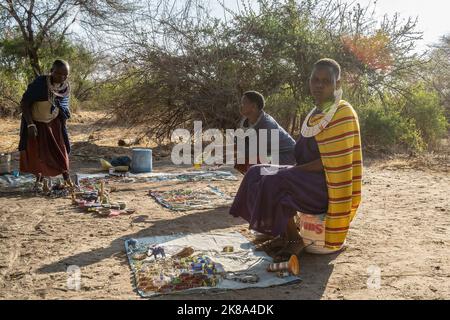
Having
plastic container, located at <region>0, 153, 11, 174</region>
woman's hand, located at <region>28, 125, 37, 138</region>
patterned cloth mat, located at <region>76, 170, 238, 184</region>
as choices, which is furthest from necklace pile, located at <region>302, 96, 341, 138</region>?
plastic container, located at <region>0, 153, 11, 174</region>

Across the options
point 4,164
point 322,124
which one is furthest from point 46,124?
point 322,124

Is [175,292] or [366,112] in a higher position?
[366,112]

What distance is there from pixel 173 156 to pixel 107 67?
2376 millimetres

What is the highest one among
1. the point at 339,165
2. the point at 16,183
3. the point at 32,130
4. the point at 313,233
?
the point at 32,130

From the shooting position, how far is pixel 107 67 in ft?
30.9

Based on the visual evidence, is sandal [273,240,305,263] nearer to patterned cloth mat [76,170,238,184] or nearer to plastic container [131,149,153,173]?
patterned cloth mat [76,170,238,184]

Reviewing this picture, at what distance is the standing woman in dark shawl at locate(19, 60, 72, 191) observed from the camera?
17.2ft

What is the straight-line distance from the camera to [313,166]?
3.40 metres

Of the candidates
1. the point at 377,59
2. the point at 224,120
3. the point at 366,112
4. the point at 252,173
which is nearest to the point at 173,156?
the point at 224,120

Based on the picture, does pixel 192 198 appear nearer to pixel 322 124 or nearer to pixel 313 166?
pixel 313 166

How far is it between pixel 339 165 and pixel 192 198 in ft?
8.43

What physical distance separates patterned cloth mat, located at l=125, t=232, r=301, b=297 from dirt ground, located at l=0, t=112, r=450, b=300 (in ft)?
0.28
